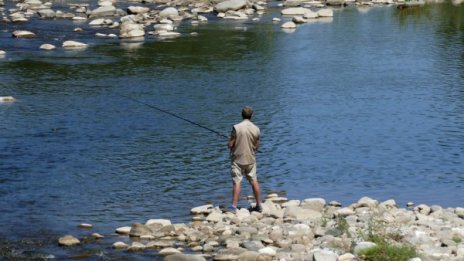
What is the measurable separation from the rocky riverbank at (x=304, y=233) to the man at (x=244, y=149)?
475mm

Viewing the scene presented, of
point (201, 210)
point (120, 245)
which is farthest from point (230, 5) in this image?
point (120, 245)

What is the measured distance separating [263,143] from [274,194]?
4.95m

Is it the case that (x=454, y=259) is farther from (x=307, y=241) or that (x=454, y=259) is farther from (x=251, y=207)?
(x=251, y=207)

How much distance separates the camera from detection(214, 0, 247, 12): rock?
5384 centimetres

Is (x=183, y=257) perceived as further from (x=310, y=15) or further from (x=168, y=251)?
(x=310, y=15)

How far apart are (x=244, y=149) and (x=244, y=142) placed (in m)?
0.12

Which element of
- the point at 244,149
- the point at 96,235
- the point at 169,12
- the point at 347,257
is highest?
the point at 244,149

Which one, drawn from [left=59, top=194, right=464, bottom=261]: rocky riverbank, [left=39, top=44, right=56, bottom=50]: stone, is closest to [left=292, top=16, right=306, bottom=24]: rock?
[left=39, top=44, right=56, bottom=50]: stone

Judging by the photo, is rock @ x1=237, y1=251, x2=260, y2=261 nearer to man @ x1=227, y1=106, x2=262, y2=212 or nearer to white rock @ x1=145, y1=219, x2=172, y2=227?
white rock @ x1=145, y1=219, x2=172, y2=227

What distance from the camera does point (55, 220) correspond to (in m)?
16.2

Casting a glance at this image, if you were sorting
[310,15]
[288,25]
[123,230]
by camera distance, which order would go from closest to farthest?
[123,230]
[288,25]
[310,15]

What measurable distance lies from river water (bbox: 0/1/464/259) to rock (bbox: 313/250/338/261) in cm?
353

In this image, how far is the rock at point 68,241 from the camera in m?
14.5

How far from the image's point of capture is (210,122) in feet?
84.1
